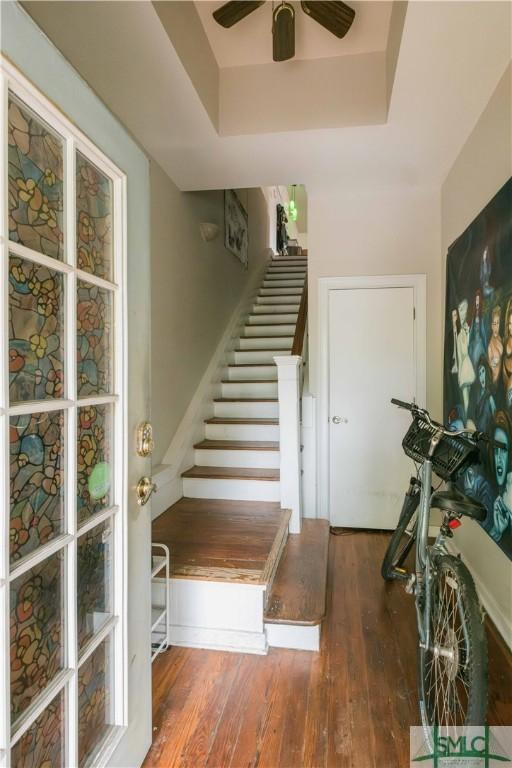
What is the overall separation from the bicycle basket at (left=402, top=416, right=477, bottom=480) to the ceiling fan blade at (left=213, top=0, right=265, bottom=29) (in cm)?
199

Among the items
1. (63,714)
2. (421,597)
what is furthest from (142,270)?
(421,597)

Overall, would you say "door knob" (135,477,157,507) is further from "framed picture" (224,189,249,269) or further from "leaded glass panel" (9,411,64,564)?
"framed picture" (224,189,249,269)

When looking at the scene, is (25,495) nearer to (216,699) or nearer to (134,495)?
(134,495)

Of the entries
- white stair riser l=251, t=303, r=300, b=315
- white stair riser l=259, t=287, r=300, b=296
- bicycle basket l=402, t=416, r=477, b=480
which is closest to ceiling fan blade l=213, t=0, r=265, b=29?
bicycle basket l=402, t=416, r=477, b=480

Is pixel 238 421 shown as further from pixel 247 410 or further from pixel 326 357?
pixel 326 357

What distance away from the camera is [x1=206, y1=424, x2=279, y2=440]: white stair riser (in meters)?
3.20

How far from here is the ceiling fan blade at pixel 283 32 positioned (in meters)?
1.82

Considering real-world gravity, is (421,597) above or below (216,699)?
above

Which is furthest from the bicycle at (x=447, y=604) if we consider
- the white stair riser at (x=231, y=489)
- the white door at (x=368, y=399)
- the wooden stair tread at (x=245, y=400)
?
the wooden stair tread at (x=245, y=400)

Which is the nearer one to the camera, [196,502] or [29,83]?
[29,83]

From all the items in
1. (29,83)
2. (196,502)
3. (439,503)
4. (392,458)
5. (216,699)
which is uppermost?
(29,83)

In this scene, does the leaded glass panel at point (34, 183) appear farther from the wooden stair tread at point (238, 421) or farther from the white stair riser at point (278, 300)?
the white stair riser at point (278, 300)

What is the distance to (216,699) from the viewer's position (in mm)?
1500

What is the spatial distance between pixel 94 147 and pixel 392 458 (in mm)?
2738
